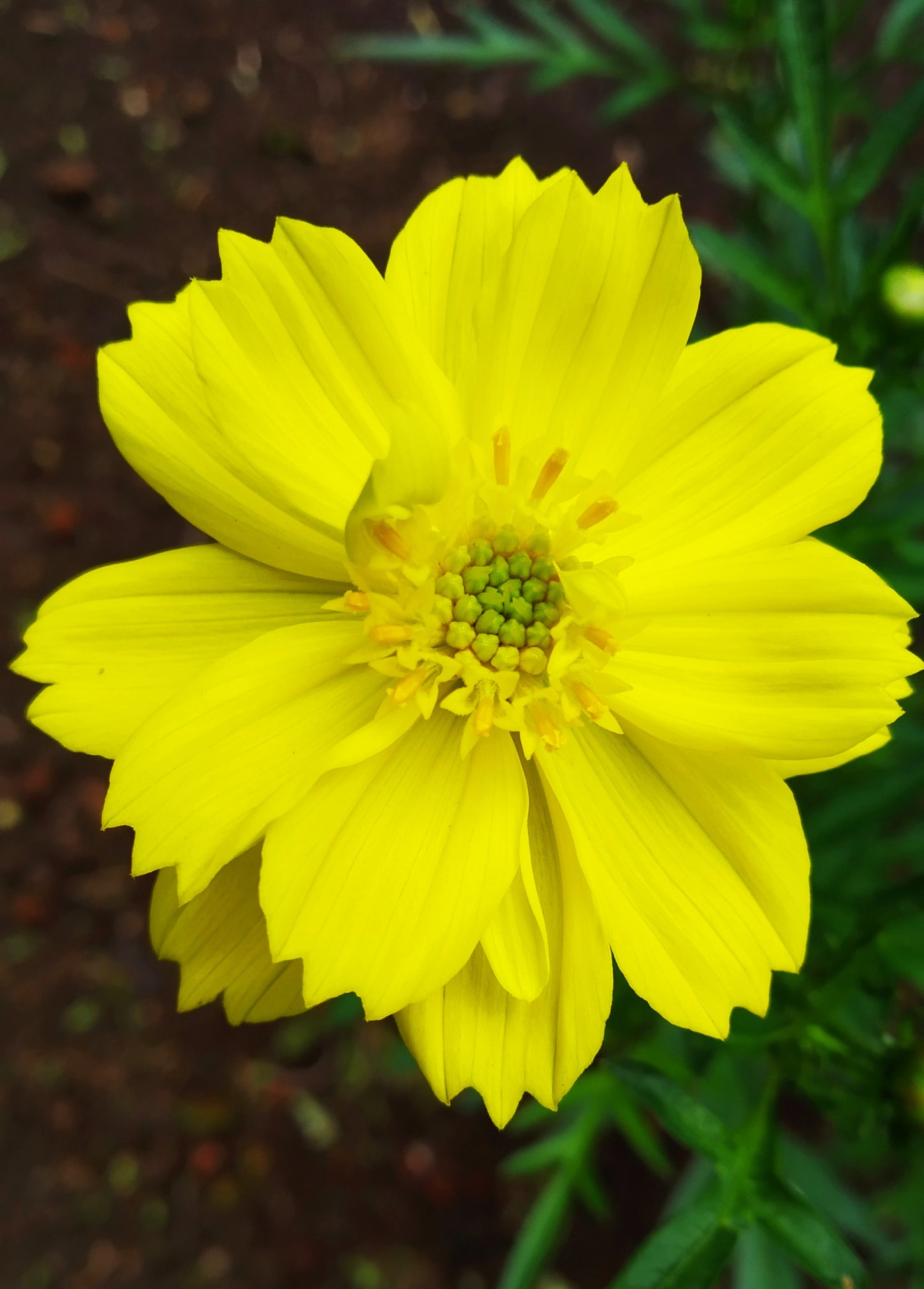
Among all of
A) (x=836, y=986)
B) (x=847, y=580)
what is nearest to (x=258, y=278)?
(x=847, y=580)

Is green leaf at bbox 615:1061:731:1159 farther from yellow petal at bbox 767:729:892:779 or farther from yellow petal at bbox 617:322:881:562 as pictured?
yellow petal at bbox 617:322:881:562

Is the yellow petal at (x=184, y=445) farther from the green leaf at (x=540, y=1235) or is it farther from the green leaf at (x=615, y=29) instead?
the green leaf at (x=615, y=29)

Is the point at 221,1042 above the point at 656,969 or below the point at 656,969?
below

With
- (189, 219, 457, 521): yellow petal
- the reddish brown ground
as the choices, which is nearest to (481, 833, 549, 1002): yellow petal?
(189, 219, 457, 521): yellow petal

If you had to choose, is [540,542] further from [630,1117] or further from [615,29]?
[615,29]

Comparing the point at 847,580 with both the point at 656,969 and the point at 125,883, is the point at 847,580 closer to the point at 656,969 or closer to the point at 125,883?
the point at 656,969
